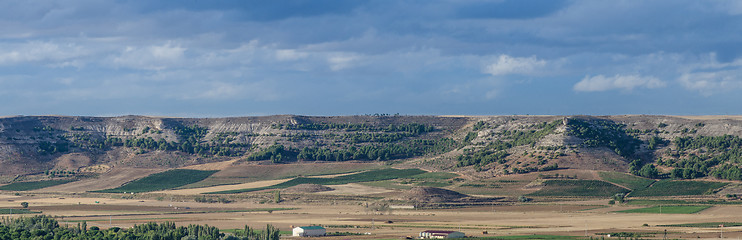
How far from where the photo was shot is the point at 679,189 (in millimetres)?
189250

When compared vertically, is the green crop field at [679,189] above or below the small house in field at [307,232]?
above

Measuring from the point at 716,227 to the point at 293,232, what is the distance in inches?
2220

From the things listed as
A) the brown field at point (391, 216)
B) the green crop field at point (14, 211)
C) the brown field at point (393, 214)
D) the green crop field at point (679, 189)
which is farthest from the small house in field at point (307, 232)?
the green crop field at point (679, 189)

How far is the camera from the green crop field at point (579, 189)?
622 ft

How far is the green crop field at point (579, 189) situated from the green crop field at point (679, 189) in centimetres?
509

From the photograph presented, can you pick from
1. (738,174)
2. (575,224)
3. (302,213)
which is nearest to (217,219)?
(302,213)

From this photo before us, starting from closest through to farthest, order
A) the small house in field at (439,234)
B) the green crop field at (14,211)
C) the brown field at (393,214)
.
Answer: the small house in field at (439,234) → the brown field at (393,214) → the green crop field at (14,211)

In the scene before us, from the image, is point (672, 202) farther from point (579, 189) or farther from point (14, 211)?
point (14, 211)

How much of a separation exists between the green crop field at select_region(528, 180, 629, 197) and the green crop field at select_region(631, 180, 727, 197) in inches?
200

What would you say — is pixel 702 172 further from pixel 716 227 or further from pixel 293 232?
pixel 293 232

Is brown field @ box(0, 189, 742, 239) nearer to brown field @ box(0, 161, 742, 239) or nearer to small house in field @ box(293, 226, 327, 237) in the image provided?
brown field @ box(0, 161, 742, 239)

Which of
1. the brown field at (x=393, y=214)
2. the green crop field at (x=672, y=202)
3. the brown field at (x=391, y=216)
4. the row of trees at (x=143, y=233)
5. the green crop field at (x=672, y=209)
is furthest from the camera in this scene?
the green crop field at (x=672, y=202)

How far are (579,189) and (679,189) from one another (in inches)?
769

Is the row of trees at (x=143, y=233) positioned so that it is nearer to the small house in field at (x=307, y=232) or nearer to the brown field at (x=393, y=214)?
the small house in field at (x=307, y=232)
